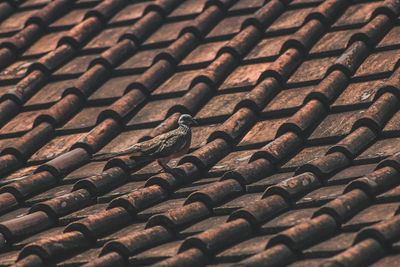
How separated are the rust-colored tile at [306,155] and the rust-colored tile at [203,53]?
2184mm

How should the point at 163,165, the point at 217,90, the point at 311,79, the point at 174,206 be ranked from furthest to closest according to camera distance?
1. the point at 217,90
2. the point at 311,79
3. the point at 163,165
4. the point at 174,206

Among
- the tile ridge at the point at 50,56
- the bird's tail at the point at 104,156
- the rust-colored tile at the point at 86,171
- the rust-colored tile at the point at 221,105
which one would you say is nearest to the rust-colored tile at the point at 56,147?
the rust-colored tile at the point at 86,171

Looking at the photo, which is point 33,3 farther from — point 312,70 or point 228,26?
point 312,70

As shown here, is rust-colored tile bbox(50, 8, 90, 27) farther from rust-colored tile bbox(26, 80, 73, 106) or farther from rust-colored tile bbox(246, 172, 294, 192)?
rust-colored tile bbox(246, 172, 294, 192)

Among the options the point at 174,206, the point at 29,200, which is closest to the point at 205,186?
the point at 174,206

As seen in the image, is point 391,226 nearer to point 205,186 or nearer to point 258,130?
point 205,186

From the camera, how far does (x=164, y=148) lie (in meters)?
6.67

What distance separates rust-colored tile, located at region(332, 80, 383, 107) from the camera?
661 centimetres

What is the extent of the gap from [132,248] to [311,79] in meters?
2.87

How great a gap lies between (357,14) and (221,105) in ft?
6.14

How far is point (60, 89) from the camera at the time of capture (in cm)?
850

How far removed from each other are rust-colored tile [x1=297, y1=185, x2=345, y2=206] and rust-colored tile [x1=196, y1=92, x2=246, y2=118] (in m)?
1.81

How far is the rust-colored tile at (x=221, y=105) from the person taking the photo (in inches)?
286

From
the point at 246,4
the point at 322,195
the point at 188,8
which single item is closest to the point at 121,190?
the point at 322,195
